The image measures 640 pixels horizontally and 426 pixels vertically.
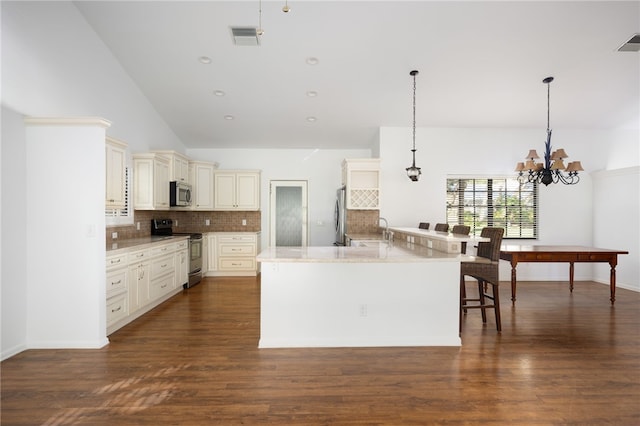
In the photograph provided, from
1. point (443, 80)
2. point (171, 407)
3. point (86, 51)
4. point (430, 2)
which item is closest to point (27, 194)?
point (86, 51)

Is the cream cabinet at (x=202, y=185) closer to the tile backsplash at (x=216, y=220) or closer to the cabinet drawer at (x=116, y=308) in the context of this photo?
the tile backsplash at (x=216, y=220)

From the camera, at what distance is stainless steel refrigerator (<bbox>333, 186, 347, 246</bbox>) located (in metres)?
5.94

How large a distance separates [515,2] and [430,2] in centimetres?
89

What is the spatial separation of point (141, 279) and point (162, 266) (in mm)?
586

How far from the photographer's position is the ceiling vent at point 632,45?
3723 millimetres

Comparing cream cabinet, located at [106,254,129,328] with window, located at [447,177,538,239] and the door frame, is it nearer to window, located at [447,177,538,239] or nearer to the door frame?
the door frame

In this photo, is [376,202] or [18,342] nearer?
[18,342]

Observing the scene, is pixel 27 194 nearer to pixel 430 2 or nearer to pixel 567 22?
pixel 430 2

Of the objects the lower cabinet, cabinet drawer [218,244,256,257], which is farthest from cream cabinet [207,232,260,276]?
the lower cabinet

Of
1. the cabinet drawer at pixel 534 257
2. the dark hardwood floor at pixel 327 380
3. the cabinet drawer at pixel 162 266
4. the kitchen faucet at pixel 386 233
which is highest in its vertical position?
the kitchen faucet at pixel 386 233

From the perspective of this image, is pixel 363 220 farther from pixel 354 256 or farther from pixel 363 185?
pixel 354 256

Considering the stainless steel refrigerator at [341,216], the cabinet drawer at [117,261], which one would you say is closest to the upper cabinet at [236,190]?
the stainless steel refrigerator at [341,216]

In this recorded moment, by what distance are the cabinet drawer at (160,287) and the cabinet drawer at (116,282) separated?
2.05 feet

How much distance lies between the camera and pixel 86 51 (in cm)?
388
